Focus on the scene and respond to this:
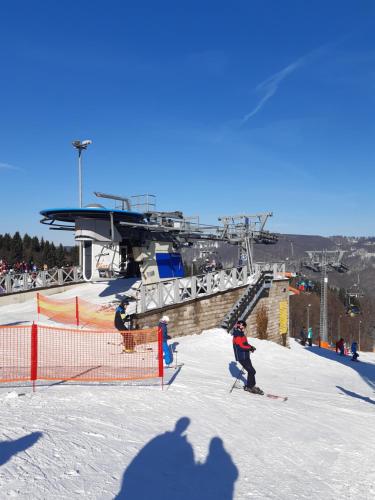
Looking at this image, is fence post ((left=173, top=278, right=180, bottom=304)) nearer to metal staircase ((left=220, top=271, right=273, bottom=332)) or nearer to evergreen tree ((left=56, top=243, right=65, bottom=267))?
metal staircase ((left=220, top=271, right=273, bottom=332))

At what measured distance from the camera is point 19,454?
4520mm

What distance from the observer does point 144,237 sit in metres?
21.0

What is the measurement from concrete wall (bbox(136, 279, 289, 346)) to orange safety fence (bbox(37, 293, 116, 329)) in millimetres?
1346

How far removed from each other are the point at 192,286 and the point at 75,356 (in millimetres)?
7286

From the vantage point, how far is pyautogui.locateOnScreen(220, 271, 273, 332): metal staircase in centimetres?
1772

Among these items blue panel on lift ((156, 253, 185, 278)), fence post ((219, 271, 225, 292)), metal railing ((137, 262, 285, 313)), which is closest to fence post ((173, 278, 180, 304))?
metal railing ((137, 262, 285, 313))

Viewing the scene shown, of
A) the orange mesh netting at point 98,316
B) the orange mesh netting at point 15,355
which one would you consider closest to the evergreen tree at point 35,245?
the orange mesh netting at point 98,316

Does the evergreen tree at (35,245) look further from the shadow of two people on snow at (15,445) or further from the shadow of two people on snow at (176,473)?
the shadow of two people on snow at (176,473)

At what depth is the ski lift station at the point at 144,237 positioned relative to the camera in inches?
717

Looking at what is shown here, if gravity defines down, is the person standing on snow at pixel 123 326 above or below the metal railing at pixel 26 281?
below

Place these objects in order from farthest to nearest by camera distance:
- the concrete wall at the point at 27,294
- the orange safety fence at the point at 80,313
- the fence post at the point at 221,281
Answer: the concrete wall at the point at 27,294
the fence post at the point at 221,281
the orange safety fence at the point at 80,313

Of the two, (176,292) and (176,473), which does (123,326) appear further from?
(176,473)

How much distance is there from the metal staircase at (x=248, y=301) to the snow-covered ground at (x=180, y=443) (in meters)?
8.30

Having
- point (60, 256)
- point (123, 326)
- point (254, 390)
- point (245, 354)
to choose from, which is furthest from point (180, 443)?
point (60, 256)
